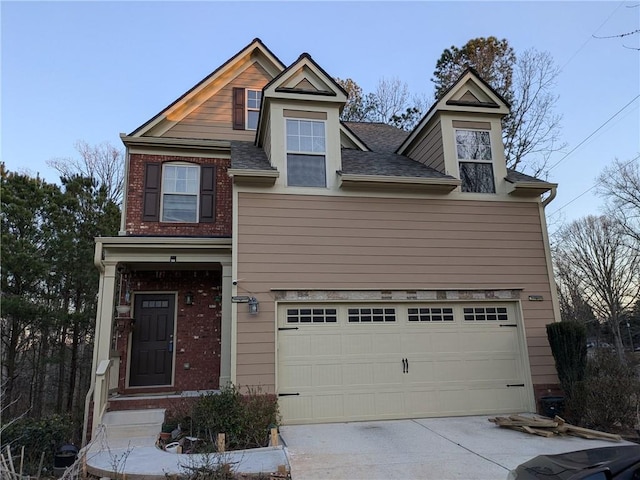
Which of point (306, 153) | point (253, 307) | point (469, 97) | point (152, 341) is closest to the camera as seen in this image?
point (253, 307)

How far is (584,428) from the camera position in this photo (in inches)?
272

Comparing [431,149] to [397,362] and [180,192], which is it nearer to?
[397,362]

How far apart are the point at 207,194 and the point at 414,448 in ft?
24.1

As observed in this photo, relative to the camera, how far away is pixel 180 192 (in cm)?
1043

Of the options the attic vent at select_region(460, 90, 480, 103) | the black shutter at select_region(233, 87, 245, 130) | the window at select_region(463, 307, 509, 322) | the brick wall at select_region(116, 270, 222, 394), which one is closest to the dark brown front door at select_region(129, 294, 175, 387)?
the brick wall at select_region(116, 270, 222, 394)

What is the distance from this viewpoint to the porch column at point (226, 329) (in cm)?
845

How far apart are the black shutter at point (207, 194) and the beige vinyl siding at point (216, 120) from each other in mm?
1102

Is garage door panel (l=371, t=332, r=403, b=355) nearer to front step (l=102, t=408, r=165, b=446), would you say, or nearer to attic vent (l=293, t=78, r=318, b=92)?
front step (l=102, t=408, r=165, b=446)

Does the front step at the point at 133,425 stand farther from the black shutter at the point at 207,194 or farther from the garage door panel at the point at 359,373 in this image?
the black shutter at the point at 207,194

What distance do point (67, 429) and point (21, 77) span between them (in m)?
6.14

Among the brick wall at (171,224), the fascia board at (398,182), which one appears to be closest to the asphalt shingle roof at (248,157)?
the brick wall at (171,224)

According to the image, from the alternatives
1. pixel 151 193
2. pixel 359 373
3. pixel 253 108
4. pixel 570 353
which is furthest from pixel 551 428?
pixel 253 108

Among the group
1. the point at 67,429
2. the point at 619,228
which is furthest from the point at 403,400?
the point at 619,228

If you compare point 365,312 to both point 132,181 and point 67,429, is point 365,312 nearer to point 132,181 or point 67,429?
point 67,429
